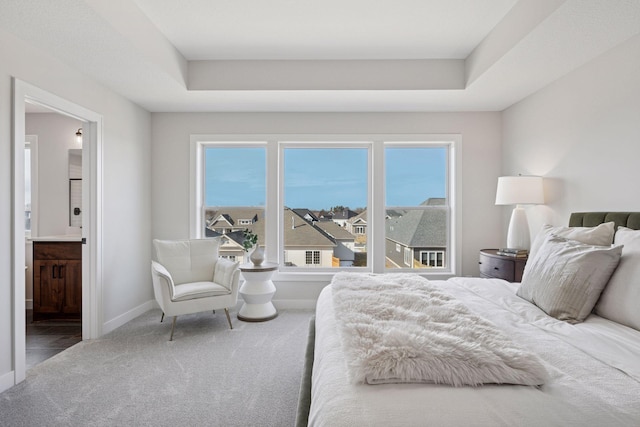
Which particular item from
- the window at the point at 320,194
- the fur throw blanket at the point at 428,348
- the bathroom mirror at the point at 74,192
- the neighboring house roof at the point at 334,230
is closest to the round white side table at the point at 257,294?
the window at the point at 320,194

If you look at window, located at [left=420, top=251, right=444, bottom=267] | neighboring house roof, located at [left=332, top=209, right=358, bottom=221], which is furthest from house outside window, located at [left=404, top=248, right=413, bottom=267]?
neighboring house roof, located at [left=332, top=209, right=358, bottom=221]

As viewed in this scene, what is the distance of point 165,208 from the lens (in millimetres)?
4293

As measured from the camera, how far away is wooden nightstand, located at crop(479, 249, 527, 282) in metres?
3.12

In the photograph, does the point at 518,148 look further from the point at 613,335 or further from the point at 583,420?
the point at 583,420

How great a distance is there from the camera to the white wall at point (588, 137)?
2.39 m

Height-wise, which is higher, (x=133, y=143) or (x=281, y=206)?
(x=133, y=143)

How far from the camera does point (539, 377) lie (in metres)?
1.07

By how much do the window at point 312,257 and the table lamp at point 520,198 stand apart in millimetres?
2210

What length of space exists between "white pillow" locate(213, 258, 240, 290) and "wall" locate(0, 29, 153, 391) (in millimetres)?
1002

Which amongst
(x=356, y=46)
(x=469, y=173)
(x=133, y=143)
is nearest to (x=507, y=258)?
(x=469, y=173)

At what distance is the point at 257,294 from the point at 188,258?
2.87 ft

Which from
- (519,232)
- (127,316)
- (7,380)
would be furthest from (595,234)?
(127,316)

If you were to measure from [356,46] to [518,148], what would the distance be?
215cm

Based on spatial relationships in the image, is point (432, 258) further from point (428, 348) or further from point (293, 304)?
point (428, 348)
